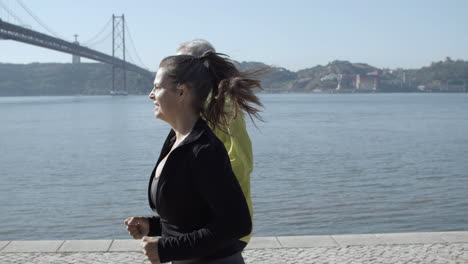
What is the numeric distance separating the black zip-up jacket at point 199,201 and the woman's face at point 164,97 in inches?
3.1

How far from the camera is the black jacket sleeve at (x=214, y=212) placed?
59.2 inches

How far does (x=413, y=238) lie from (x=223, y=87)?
3.61 metres

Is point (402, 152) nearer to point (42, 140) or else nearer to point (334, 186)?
point (334, 186)

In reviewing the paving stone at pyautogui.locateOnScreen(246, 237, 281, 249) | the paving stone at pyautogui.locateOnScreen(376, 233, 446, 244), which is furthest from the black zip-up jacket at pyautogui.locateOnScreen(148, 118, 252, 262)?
the paving stone at pyautogui.locateOnScreen(376, 233, 446, 244)

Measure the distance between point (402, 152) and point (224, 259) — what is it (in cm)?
1761

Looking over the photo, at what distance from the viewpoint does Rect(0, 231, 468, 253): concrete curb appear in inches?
186

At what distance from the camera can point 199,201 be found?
1.56 metres

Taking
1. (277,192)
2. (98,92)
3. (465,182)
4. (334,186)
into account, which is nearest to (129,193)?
(277,192)

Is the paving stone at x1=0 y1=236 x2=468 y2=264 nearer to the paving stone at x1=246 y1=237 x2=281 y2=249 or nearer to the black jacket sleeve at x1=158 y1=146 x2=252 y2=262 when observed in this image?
the paving stone at x1=246 y1=237 x2=281 y2=249

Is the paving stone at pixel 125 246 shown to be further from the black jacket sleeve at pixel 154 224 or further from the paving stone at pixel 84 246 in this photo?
the black jacket sleeve at pixel 154 224

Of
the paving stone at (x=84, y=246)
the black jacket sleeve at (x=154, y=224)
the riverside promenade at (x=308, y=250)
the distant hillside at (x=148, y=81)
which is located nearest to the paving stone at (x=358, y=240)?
the riverside promenade at (x=308, y=250)

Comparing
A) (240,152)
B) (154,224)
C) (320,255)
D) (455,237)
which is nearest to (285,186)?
(455,237)

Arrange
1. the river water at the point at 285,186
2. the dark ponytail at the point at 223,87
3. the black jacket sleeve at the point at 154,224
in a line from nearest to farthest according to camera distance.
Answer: the dark ponytail at the point at 223,87
the black jacket sleeve at the point at 154,224
the river water at the point at 285,186

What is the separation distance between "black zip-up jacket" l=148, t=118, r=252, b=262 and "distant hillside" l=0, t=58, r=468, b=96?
25.7 meters
